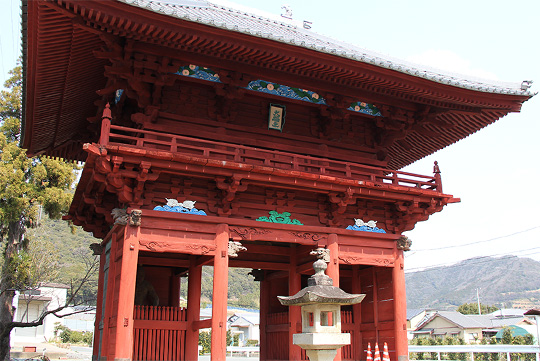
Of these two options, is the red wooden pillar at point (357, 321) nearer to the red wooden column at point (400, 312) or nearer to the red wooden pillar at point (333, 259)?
the red wooden column at point (400, 312)

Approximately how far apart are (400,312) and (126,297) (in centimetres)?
654

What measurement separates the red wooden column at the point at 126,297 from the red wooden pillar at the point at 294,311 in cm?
461

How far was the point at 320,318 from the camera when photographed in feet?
31.0

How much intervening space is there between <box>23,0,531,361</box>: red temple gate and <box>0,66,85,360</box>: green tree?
6436mm

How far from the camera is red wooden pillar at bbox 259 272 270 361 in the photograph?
47.6 feet

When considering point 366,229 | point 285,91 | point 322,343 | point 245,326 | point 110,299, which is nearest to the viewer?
→ point 322,343

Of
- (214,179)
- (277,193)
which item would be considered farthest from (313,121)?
(214,179)

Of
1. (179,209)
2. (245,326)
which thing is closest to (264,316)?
(179,209)

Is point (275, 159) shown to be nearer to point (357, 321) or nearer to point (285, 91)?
point (285, 91)

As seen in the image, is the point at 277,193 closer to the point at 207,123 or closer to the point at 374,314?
the point at 207,123

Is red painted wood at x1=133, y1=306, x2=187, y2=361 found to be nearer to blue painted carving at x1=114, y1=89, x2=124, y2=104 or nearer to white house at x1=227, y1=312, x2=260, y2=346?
blue painted carving at x1=114, y1=89, x2=124, y2=104

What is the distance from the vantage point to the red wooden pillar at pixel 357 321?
43.2 ft

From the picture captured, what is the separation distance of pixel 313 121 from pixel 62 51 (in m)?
6.10

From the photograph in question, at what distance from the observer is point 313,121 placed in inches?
500
